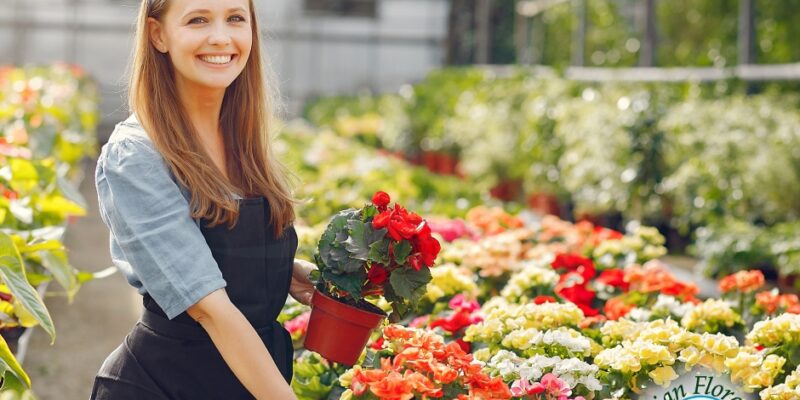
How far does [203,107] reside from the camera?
6.40ft

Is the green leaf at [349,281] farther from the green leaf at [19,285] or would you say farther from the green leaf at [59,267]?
the green leaf at [59,267]

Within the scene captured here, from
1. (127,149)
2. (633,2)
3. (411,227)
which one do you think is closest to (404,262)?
(411,227)

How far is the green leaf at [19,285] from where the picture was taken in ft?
6.84

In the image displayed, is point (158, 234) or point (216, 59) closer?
point (158, 234)

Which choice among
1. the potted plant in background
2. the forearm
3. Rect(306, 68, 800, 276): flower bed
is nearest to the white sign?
the potted plant in background

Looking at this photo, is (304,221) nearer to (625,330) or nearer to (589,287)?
(589,287)

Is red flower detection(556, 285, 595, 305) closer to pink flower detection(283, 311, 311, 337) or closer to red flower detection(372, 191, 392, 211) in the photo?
pink flower detection(283, 311, 311, 337)

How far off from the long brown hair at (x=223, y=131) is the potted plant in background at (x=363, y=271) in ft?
0.37

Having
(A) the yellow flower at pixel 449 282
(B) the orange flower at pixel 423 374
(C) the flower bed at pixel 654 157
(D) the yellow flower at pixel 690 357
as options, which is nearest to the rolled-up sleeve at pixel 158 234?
(B) the orange flower at pixel 423 374

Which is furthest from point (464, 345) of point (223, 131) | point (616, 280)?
point (223, 131)

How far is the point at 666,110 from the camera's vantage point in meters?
6.32

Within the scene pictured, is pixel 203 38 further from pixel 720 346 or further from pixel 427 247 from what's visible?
pixel 720 346

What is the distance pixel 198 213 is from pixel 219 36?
32cm

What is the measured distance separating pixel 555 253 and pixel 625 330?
0.95m
